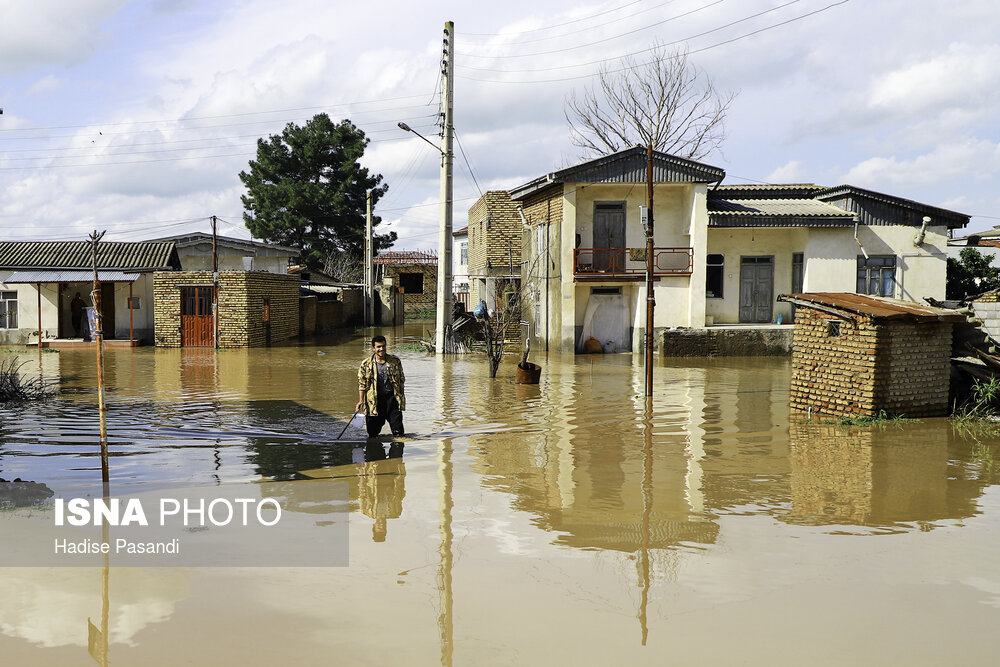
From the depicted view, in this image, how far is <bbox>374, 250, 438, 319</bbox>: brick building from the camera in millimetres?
54688

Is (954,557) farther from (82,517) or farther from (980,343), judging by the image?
(980,343)

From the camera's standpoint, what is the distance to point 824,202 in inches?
1150

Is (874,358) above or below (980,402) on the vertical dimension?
above

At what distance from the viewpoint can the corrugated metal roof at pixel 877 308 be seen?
487 inches

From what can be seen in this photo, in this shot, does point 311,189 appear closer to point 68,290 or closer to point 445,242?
point 68,290

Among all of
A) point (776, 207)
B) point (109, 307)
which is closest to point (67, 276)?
point (109, 307)

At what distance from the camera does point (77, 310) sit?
30.7 metres

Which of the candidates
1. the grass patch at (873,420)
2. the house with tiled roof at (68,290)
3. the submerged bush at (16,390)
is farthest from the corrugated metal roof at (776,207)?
the house with tiled roof at (68,290)

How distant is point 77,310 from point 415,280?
88.2 ft

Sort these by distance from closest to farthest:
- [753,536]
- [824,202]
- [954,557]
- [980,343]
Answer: [954,557]
[753,536]
[980,343]
[824,202]

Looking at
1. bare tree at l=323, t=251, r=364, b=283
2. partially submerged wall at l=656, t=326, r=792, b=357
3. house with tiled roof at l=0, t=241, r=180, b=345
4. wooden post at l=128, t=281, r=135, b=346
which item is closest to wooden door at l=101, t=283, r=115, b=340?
house with tiled roof at l=0, t=241, r=180, b=345

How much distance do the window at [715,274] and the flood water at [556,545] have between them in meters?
14.7

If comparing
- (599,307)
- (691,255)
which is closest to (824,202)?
(691,255)

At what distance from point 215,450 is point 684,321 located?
19181 mm
